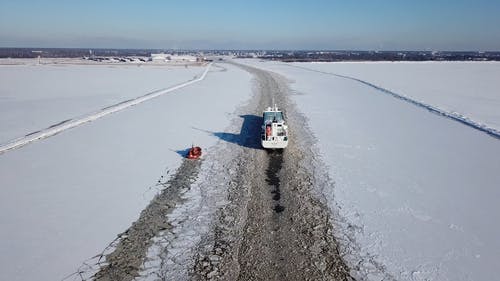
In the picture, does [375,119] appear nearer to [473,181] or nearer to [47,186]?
[473,181]

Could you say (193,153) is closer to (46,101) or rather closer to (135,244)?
(135,244)

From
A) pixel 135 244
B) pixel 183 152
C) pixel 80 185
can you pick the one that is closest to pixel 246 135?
pixel 183 152

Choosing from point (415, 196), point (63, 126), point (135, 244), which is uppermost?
point (63, 126)

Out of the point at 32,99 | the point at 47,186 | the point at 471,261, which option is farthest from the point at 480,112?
the point at 32,99

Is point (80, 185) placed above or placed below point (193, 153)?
below

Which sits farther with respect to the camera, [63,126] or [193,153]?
[63,126]

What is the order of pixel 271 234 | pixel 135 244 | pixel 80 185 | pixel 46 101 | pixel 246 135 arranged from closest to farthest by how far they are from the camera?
pixel 135 244, pixel 271 234, pixel 80 185, pixel 246 135, pixel 46 101
